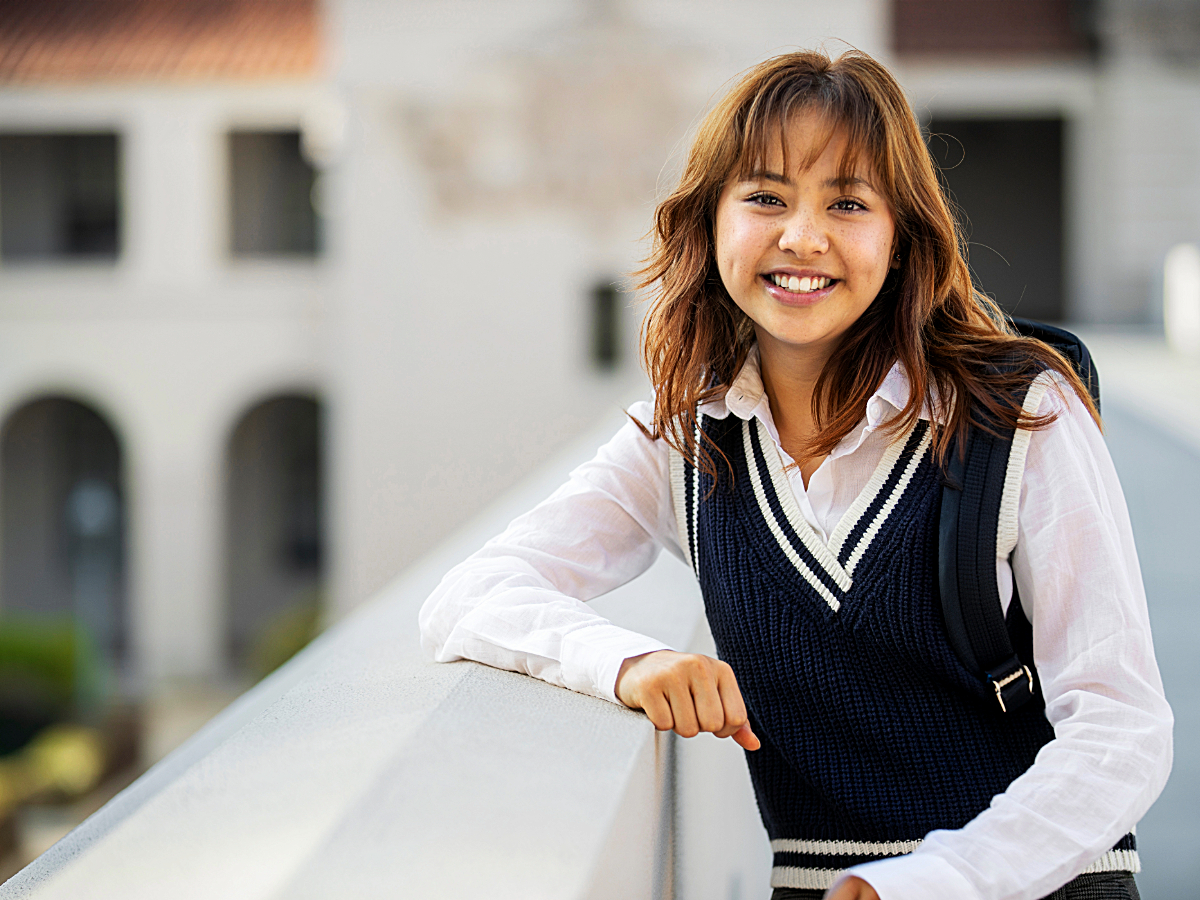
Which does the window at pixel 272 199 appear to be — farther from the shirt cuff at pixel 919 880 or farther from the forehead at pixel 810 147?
the shirt cuff at pixel 919 880

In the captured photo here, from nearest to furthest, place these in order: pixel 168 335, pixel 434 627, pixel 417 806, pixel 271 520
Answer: pixel 417 806 → pixel 434 627 → pixel 168 335 → pixel 271 520

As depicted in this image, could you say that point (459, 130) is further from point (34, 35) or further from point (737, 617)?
point (737, 617)

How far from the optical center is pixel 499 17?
12.4 metres

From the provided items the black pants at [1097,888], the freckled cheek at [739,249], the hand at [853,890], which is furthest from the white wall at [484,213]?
the hand at [853,890]

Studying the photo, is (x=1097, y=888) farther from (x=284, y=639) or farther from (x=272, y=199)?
(x=272, y=199)

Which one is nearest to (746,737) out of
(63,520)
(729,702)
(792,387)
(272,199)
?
(729,702)

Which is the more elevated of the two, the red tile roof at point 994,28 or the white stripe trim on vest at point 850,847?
the red tile roof at point 994,28

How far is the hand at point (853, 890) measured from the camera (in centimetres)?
116

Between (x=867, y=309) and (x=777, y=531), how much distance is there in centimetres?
32

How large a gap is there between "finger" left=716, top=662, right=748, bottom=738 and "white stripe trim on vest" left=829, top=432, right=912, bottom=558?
0.21 metres

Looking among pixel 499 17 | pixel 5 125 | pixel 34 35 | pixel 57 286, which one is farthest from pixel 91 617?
pixel 499 17

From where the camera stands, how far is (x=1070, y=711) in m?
1.26

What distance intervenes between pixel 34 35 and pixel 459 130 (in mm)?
5392

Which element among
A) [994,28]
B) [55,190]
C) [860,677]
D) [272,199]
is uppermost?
[994,28]
